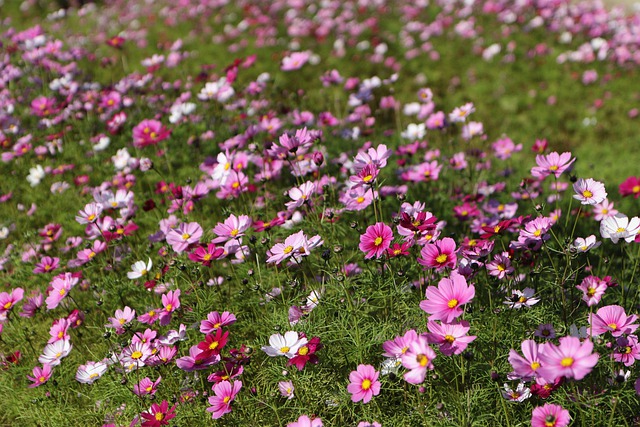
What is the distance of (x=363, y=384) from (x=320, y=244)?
53cm

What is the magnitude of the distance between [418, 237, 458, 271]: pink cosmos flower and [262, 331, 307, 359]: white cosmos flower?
1.64ft

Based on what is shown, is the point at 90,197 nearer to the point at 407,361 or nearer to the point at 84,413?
the point at 84,413

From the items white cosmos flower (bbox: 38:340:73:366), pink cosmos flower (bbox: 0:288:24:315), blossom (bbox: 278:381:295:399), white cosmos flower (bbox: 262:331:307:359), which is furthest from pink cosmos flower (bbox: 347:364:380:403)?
pink cosmos flower (bbox: 0:288:24:315)

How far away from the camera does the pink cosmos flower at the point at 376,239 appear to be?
190 cm

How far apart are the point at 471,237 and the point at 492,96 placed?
3.60m

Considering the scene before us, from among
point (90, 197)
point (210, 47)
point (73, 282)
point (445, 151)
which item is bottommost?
point (445, 151)

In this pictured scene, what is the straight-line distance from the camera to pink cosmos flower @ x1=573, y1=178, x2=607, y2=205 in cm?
194

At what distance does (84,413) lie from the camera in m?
2.19

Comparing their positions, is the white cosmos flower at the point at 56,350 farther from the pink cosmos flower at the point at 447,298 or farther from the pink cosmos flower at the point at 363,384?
the pink cosmos flower at the point at 447,298

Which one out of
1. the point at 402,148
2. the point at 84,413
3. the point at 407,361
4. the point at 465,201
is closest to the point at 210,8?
the point at 402,148

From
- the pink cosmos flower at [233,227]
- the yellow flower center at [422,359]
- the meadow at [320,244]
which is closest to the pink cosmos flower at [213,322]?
the meadow at [320,244]

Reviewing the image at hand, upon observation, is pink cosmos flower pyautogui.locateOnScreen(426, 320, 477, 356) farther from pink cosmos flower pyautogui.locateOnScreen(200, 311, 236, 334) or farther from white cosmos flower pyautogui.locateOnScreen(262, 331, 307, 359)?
pink cosmos flower pyautogui.locateOnScreen(200, 311, 236, 334)

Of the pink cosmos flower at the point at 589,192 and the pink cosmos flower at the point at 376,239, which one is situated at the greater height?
the pink cosmos flower at the point at 376,239

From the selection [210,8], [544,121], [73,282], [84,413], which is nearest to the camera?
[84,413]
